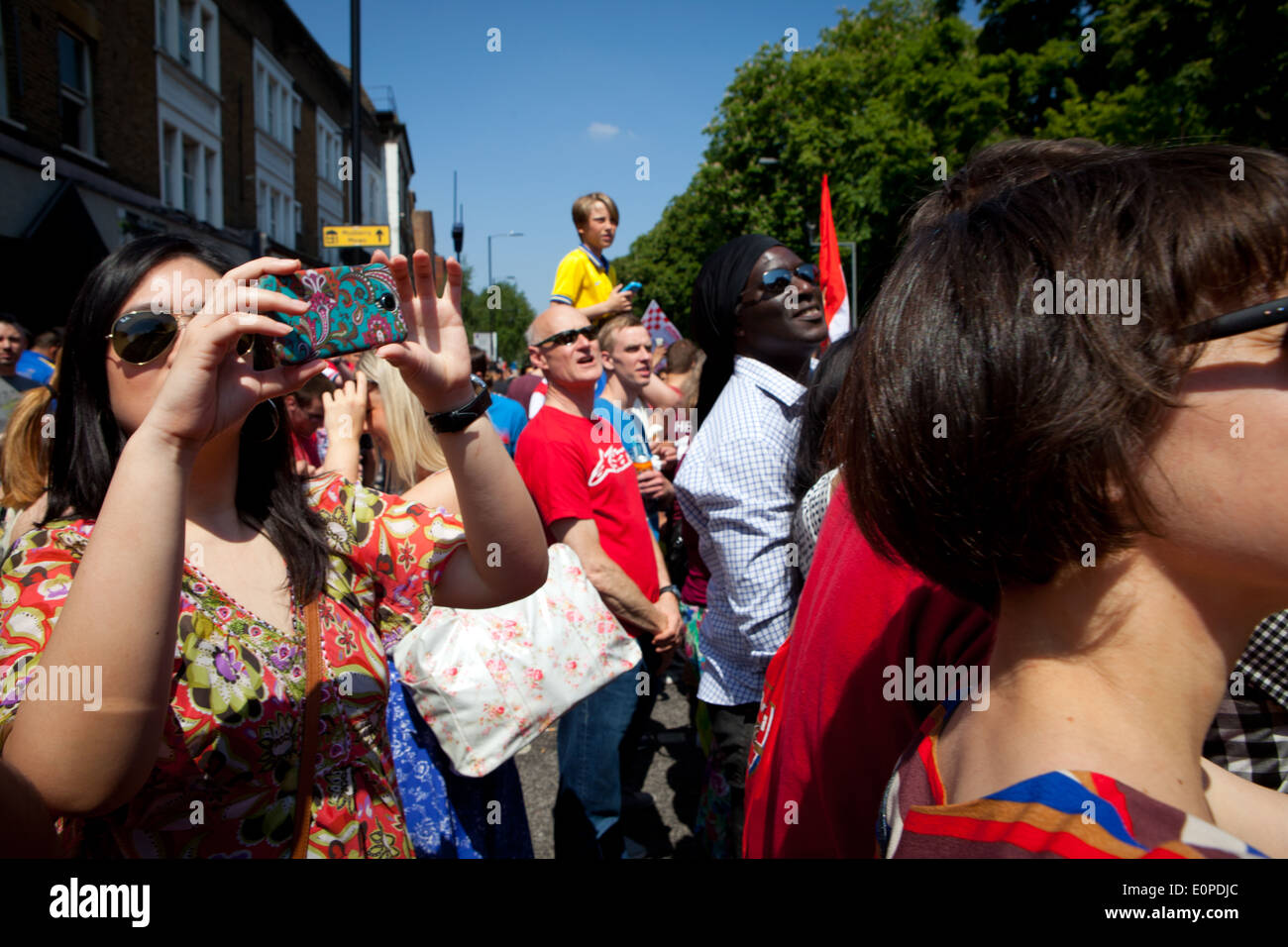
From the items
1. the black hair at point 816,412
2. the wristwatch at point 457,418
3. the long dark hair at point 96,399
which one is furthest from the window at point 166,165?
the wristwatch at point 457,418

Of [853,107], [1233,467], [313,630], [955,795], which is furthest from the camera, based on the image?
[853,107]

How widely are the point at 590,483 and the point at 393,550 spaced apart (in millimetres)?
1577

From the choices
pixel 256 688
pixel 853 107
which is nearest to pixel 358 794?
pixel 256 688

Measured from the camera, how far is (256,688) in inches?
61.3

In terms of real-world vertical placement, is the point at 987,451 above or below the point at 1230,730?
above

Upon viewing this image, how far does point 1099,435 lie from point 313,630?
152 centimetres

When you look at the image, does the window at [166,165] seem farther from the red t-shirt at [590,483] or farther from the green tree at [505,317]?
the red t-shirt at [590,483]

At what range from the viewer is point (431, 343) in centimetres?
166

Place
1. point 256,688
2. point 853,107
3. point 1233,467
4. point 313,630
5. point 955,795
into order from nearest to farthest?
1. point 1233,467
2. point 955,795
3. point 256,688
4. point 313,630
5. point 853,107

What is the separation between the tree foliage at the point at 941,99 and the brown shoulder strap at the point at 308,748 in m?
1.40

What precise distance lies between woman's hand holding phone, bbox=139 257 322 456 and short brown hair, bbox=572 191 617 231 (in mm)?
4618

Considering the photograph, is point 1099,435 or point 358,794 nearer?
point 1099,435

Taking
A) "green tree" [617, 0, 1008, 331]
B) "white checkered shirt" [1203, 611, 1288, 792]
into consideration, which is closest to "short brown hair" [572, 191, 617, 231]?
"white checkered shirt" [1203, 611, 1288, 792]

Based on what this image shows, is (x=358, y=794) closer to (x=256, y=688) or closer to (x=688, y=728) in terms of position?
(x=256, y=688)
